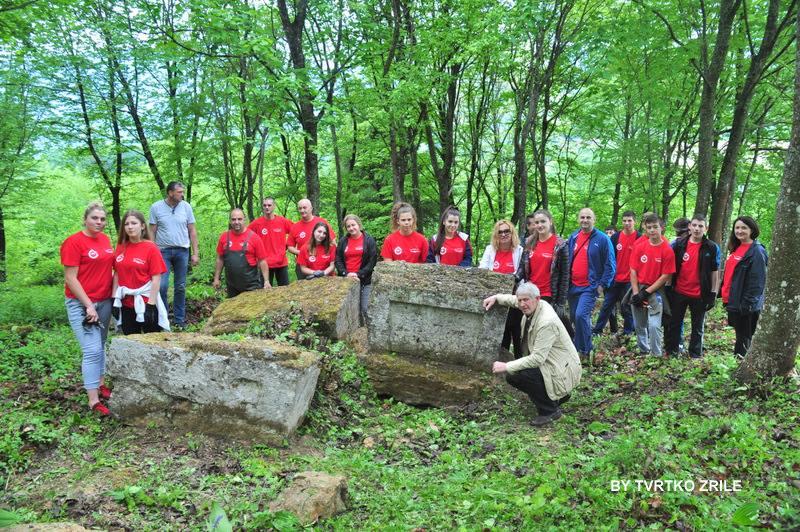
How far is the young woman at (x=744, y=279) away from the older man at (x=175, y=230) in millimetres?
7870

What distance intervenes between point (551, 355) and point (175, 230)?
247 inches

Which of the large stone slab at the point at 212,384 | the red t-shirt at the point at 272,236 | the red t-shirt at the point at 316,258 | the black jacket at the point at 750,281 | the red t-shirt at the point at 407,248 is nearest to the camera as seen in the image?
the large stone slab at the point at 212,384

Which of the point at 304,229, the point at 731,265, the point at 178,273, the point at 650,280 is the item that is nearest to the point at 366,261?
the point at 304,229

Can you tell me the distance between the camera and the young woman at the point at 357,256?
7.84 m

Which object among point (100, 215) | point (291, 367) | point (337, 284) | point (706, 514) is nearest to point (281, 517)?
point (291, 367)

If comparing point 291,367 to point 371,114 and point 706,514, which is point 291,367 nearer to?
point 706,514

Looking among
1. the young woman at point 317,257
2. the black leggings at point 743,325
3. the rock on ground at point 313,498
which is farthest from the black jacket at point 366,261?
the black leggings at point 743,325

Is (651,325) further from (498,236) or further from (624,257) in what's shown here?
(498,236)

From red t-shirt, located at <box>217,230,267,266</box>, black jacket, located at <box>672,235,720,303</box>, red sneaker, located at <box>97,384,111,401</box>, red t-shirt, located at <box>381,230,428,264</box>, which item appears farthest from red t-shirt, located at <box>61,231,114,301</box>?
black jacket, located at <box>672,235,720,303</box>

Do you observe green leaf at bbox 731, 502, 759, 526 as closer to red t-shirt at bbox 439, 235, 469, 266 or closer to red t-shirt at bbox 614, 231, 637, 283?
red t-shirt at bbox 439, 235, 469, 266

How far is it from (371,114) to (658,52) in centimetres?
694

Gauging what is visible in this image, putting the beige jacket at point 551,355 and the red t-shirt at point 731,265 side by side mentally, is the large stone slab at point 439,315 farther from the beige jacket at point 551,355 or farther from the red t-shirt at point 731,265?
the red t-shirt at point 731,265

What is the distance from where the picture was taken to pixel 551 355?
524 cm

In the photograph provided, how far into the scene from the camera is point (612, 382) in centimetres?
634
